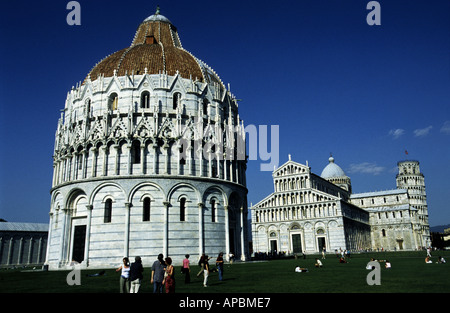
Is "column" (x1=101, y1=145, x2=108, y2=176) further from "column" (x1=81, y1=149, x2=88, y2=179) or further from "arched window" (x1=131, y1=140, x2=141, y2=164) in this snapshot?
"arched window" (x1=131, y1=140, x2=141, y2=164)

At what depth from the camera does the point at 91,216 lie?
31.7 m

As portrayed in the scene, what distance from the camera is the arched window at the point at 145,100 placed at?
34.7 m

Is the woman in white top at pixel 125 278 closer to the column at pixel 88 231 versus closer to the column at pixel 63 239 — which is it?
the column at pixel 88 231

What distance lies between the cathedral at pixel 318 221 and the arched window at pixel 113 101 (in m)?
46.5

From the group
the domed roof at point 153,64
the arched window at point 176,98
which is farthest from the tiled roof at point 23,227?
the arched window at point 176,98

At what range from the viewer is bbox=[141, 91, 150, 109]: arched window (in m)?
34.7

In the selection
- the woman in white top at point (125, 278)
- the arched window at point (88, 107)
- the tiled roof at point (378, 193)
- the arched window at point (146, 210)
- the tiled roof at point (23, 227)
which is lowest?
the woman in white top at point (125, 278)

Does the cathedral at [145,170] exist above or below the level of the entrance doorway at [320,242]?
above

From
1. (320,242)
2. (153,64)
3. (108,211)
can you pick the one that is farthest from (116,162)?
(320,242)

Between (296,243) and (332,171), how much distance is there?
39.9 metres

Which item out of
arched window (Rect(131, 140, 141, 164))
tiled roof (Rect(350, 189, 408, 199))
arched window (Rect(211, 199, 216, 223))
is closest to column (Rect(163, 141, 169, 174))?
arched window (Rect(131, 140, 141, 164))
